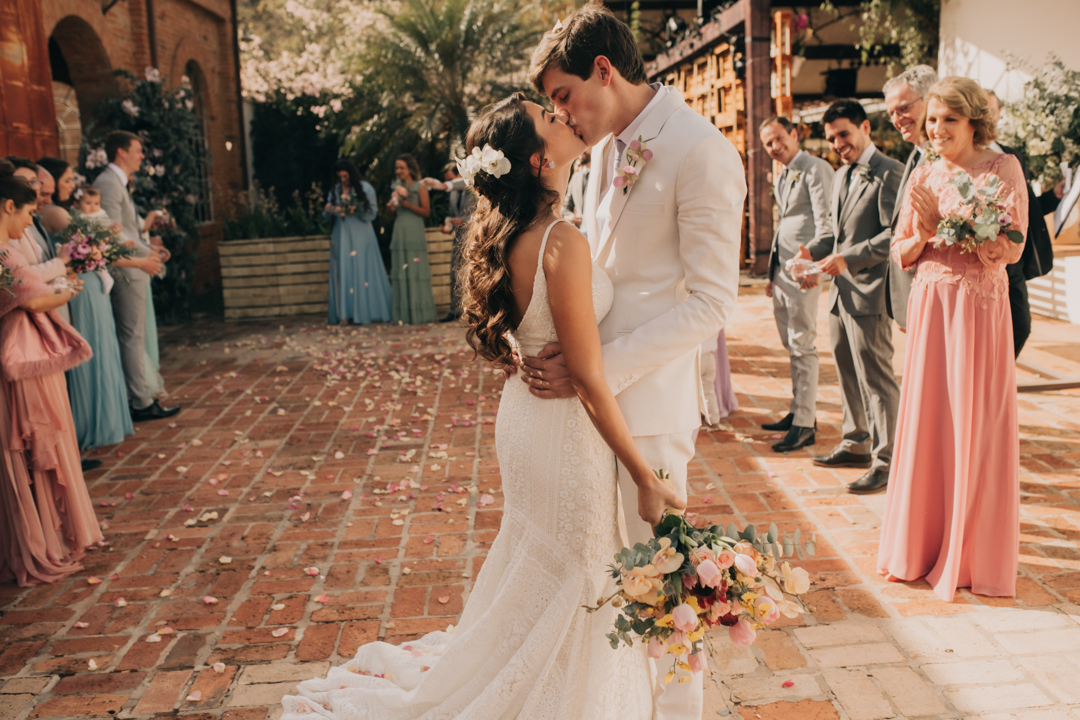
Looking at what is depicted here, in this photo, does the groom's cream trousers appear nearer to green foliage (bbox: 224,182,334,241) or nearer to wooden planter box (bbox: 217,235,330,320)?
wooden planter box (bbox: 217,235,330,320)

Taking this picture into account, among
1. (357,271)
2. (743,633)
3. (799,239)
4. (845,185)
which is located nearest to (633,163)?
(743,633)

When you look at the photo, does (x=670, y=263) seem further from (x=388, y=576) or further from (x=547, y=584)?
(x=388, y=576)

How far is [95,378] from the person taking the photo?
20.3 ft

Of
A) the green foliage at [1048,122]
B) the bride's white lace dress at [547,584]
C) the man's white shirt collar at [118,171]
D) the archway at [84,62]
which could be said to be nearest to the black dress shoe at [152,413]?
the man's white shirt collar at [118,171]

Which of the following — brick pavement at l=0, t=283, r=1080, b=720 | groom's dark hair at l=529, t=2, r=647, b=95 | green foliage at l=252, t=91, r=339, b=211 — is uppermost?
green foliage at l=252, t=91, r=339, b=211

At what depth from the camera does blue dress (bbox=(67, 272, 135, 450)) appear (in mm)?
6109

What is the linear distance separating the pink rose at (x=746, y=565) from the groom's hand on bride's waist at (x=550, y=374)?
25.4 inches

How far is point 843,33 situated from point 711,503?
1302 centimetres

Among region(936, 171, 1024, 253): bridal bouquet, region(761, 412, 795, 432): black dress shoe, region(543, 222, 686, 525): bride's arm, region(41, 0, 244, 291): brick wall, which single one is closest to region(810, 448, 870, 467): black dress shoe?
region(761, 412, 795, 432): black dress shoe

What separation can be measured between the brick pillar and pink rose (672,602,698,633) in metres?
10.7

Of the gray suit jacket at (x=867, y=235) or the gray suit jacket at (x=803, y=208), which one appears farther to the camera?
the gray suit jacket at (x=803, y=208)

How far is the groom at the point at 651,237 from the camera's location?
7.33 feet

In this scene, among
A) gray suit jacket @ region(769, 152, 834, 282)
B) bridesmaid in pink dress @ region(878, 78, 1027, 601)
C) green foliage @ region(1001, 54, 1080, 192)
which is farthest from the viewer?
green foliage @ region(1001, 54, 1080, 192)

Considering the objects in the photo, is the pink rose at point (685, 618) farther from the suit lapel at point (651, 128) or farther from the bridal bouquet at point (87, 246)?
the bridal bouquet at point (87, 246)
